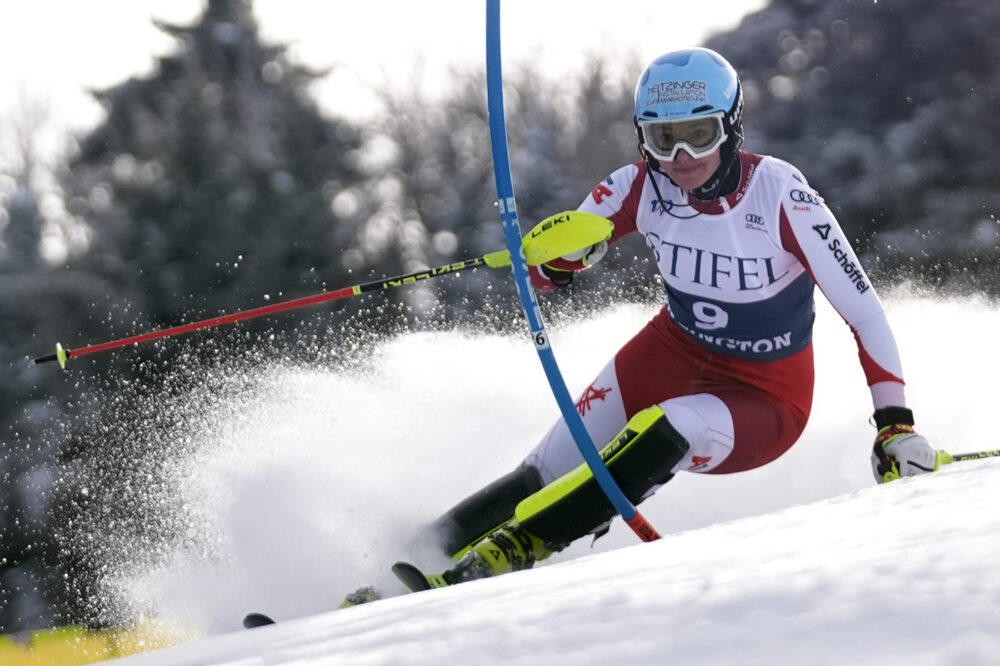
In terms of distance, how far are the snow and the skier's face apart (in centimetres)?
96

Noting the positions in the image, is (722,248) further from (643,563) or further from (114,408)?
(114,408)

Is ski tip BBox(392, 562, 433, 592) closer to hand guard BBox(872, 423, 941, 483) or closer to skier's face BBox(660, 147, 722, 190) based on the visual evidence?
hand guard BBox(872, 423, 941, 483)

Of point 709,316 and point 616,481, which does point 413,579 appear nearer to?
point 616,481

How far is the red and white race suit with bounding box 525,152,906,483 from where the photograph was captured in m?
2.63

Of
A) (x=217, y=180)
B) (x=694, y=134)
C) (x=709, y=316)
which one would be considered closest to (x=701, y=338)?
(x=709, y=316)

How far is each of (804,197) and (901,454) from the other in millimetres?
757

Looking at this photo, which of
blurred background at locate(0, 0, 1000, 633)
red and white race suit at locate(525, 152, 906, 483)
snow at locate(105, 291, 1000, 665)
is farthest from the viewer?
blurred background at locate(0, 0, 1000, 633)

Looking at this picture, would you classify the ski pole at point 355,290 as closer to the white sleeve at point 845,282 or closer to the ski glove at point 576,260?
the ski glove at point 576,260

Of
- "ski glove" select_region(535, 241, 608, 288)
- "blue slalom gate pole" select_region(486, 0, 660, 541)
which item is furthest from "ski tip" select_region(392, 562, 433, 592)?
"ski glove" select_region(535, 241, 608, 288)

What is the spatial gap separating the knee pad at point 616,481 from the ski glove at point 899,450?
1.56 ft

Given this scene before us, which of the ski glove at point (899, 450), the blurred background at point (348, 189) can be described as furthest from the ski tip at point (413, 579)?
the blurred background at point (348, 189)

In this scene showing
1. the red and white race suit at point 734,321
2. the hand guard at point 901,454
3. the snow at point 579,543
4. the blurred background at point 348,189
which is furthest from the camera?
the blurred background at point 348,189

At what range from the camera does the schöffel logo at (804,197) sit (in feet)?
8.90

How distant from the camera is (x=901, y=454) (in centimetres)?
238
